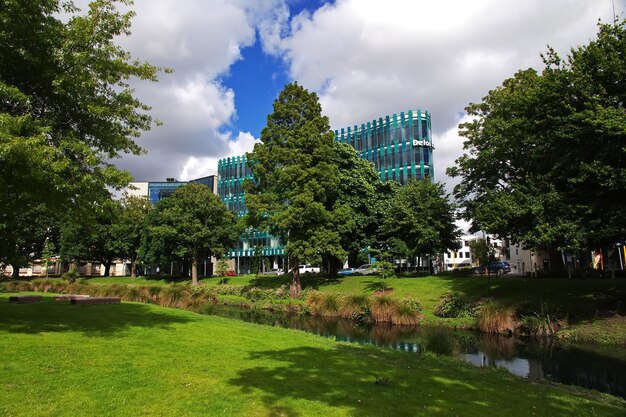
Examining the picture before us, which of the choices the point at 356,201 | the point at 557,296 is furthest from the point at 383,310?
the point at 356,201

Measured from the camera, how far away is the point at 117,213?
13.7 metres

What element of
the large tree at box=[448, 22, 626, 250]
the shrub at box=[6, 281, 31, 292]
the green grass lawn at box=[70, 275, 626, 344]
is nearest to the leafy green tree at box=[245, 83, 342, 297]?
the green grass lawn at box=[70, 275, 626, 344]

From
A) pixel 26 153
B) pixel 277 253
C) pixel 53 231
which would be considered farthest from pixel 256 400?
pixel 277 253

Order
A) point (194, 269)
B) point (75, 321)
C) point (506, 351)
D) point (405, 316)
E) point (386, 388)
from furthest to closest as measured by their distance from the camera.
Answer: point (194, 269) < point (405, 316) < point (506, 351) < point (75, 321) < point (386, 388)

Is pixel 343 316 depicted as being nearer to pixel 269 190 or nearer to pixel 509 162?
pixel 269 190

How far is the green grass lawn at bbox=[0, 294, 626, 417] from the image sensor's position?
702 centimetres

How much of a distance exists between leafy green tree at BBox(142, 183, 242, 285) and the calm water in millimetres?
33018

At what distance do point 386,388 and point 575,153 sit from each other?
1682 centimetres

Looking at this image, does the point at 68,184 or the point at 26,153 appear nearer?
the point at 26,153

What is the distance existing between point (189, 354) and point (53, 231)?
69451mm

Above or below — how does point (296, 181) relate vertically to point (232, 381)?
above

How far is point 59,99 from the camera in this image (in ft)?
41.3

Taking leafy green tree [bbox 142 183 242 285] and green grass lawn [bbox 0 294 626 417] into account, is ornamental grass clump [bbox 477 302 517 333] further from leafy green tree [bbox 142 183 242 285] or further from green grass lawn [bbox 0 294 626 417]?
leafy green tree [bbox 142 183 242 285]

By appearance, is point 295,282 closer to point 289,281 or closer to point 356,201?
point 289,281
